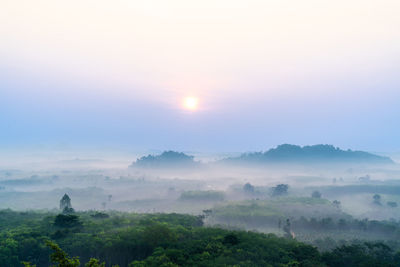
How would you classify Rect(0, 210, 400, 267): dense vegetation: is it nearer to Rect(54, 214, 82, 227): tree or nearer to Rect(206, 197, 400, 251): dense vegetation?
Rect(54, 214, 82, 227): tree

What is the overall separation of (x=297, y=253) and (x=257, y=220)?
299ft

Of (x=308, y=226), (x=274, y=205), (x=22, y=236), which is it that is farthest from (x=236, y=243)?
(x=274, y=205)

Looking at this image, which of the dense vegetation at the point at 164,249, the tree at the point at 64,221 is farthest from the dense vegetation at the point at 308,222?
the tree at the point at 64,221

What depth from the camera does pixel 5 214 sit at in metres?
96.0

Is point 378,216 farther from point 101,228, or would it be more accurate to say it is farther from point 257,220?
point 101,228

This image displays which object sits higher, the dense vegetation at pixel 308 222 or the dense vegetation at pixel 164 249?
the dense vegetation at pixel 164 249

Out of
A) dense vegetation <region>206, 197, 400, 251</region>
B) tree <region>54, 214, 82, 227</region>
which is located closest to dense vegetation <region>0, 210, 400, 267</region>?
tree <region>54, 214, 82, 227</region>

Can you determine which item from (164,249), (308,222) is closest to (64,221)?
(164,249)

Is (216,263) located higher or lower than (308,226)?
higher

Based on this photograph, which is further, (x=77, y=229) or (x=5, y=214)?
(x=5, y=214)

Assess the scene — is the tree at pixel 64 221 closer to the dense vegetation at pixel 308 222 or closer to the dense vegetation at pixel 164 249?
the dense vegetation at pixel 164 249

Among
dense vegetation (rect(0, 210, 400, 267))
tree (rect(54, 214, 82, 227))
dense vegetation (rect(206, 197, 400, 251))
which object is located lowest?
dense vegetation (rect(206, 197, 400, 251))

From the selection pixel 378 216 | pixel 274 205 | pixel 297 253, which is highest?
pixel 297 253

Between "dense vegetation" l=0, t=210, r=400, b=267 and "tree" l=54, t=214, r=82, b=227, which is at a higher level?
"tree" l=54, t=214, r=82, b=227
